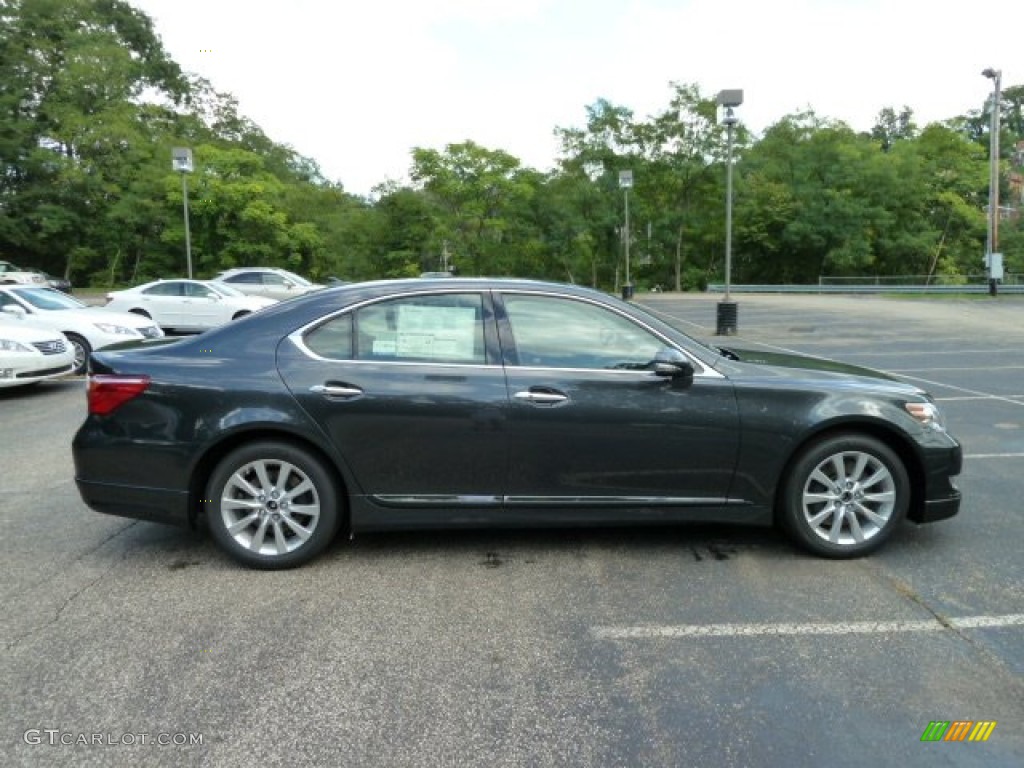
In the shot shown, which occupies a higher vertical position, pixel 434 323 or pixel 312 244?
pixel 312 244

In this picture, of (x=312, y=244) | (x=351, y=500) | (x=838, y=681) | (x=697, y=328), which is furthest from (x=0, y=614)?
(x=312, y=244)

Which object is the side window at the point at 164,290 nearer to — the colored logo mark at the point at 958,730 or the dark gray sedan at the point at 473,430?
the dark gray sedan at the point at 473,430

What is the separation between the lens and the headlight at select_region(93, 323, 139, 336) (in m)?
12.5

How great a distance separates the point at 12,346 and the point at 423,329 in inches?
330

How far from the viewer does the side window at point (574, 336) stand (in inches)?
169

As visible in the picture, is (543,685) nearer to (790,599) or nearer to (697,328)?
(790,599)

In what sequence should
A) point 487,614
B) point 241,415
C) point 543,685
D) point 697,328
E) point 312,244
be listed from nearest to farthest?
1. point 543,685
2. point 487,614
3. point 241,415
4. point 697,328
5. point 312,244

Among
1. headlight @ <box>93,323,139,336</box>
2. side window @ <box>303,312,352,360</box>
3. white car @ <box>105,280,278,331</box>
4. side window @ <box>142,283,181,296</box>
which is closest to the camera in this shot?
side window @ <box>303,312,352,360</box>

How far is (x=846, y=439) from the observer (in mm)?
4348

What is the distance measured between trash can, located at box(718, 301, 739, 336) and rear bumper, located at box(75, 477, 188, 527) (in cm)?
1625

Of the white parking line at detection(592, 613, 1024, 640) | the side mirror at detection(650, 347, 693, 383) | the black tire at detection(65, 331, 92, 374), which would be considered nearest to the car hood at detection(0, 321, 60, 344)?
the black tire at detection(65, 331, 92, 374)

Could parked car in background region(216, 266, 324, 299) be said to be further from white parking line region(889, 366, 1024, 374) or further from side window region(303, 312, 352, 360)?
side window region(303, 312, 352, 360)

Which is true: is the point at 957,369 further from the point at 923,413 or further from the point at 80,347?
the point at 80,347

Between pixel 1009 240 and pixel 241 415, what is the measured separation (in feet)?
208
